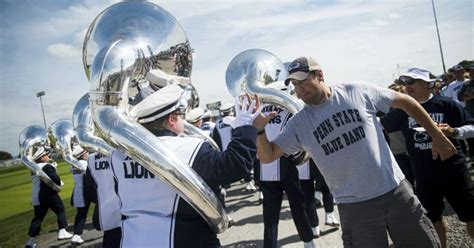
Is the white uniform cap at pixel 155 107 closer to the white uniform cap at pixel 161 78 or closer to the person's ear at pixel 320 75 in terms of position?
the white uniform cap at pixel 161 78

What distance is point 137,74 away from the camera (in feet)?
7.95

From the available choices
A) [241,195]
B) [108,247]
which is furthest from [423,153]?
[241,195]

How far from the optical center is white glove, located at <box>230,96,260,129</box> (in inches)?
86.1

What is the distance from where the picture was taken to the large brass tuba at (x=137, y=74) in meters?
1.90

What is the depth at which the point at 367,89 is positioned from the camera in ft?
9.10

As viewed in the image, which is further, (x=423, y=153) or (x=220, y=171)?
(x=423, y=153)

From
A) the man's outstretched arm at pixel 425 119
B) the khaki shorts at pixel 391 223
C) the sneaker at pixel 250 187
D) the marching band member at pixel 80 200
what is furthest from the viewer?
the sneaker at pixel 250 187

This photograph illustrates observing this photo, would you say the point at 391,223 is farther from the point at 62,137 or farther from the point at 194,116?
the point at 62,137

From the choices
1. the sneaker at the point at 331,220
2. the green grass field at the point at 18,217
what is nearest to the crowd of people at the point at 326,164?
the sneaker at the point at 331,220

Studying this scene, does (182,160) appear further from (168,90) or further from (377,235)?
(377,235)

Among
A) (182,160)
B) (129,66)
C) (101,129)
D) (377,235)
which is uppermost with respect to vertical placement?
(129,66)

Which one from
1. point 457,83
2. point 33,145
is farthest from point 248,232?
point 457,83

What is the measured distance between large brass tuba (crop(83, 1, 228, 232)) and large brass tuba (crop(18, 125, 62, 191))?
5732 millimetres

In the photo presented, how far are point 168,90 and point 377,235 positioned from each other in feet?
5.77
